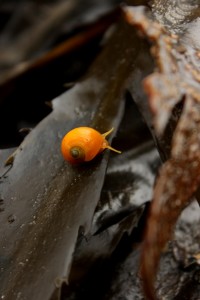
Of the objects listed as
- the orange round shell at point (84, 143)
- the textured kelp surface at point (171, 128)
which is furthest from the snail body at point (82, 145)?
the textured kelp surface at point (171, 128)

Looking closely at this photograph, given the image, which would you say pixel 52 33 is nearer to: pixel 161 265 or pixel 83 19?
pixel 83 19

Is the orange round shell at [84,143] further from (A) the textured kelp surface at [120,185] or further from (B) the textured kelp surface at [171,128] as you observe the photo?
(B) the textured kelp surface at [171,128]

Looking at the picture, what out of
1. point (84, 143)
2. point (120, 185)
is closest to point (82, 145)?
point (84, 143)

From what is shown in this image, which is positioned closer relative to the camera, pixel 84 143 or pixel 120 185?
pixel 84 143

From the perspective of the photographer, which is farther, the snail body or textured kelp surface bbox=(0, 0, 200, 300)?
the snail body

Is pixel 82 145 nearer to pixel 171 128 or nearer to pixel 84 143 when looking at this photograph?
pixel 84 143

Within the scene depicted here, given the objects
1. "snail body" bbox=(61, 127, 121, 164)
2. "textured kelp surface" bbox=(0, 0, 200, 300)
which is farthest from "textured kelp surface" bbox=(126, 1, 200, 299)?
"snail body" bbox=(61, 127, 121, 164)

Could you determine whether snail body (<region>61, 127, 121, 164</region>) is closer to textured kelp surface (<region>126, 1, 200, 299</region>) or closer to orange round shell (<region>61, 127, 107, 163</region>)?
orange round shell (<region>61, 127, 107, 163</region>)
